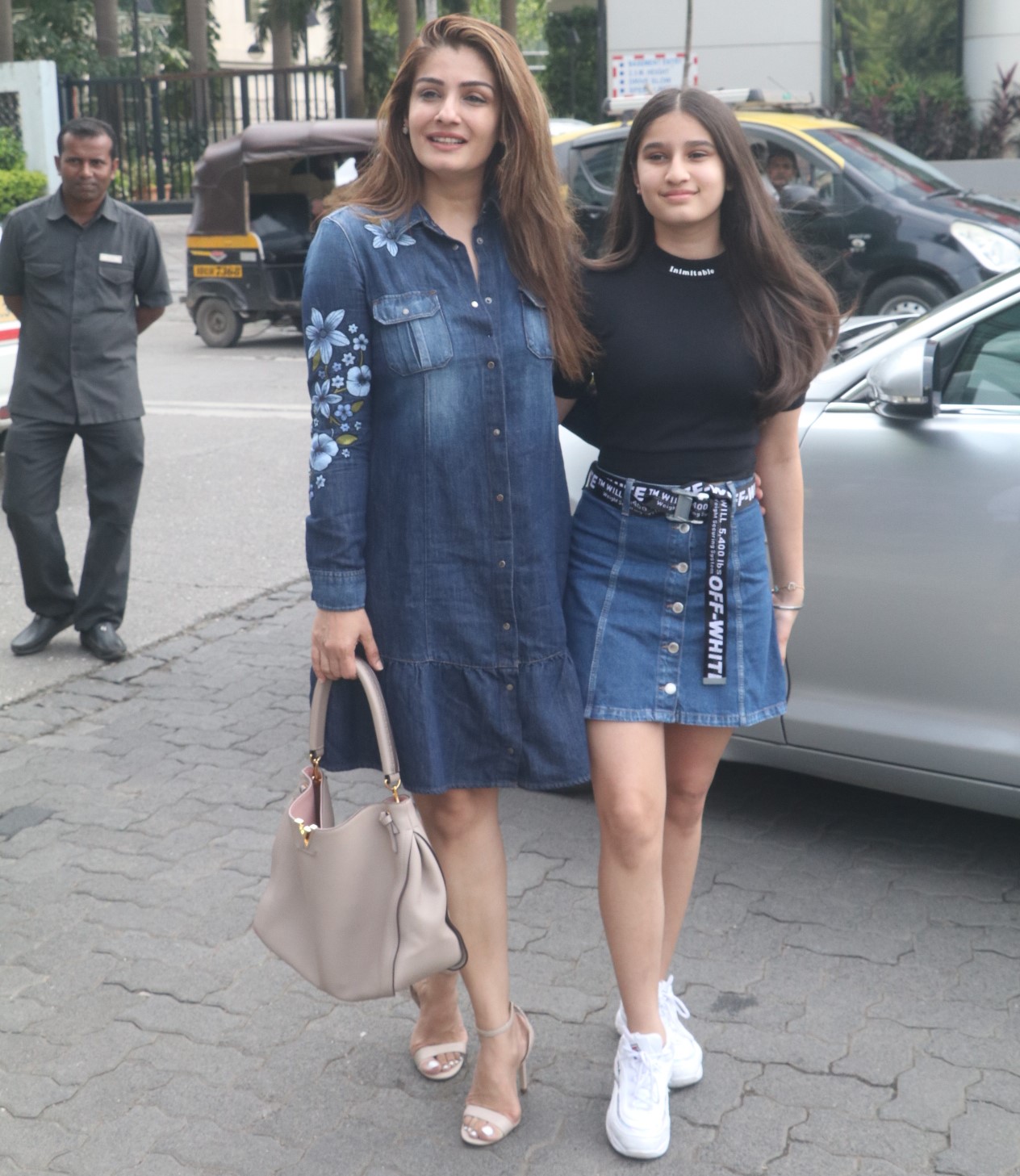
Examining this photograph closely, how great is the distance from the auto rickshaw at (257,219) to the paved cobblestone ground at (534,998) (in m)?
10.8

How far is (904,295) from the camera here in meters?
11.2

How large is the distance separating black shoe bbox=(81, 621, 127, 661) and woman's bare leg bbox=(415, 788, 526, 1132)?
10.5 ft

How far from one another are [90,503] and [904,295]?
738cm

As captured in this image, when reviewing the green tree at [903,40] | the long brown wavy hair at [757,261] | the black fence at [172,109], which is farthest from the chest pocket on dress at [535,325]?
the black fence at [172,109]

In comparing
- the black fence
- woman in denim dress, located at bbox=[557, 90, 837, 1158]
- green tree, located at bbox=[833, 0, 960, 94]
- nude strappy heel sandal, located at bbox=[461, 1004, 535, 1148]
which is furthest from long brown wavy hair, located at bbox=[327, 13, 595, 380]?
the black fence

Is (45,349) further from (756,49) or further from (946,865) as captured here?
(756,49)

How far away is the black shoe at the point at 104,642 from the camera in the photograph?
5.70 meters

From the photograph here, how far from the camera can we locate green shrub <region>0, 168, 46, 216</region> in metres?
19.8

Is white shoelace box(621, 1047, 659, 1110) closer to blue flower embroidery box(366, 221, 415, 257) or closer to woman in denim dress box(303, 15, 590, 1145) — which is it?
woman in denim dress box(303, 15, 590, 1145)

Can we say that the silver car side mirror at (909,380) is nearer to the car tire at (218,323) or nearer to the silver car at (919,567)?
the silver car at (919,567)

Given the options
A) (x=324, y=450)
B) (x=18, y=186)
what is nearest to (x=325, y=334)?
(x=324, y=450)

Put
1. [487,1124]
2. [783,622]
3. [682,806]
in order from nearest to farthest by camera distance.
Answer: [487,1124], [682,806], [783,622]

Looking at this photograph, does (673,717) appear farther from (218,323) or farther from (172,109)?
(172,109)

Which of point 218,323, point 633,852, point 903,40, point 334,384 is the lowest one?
point 633,852
